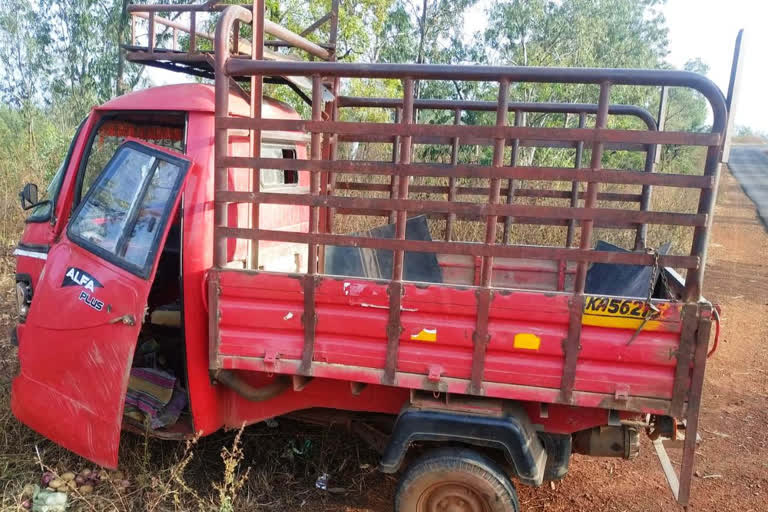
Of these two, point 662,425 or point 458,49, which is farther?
point 458,49

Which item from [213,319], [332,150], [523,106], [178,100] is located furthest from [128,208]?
[523,106]

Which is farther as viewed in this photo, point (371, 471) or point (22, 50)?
point (22, 50)

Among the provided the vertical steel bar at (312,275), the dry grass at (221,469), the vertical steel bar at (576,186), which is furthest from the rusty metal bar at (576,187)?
the dry grass at (221,469)

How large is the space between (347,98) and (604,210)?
2.18m

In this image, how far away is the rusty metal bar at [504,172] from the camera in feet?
7.70

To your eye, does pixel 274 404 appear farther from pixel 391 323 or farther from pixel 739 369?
pixel 739 369

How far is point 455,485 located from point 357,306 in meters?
0.96

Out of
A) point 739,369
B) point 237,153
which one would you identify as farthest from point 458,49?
point 237,153

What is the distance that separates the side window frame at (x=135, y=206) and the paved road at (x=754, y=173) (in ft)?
60.6

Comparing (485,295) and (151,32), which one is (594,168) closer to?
(485,295)

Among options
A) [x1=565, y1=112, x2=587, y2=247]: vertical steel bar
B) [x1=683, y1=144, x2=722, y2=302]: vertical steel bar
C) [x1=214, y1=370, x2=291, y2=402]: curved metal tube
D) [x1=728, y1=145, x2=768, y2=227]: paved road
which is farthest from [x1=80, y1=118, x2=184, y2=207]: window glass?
[x1=728, y1=145, x2=768, y2=227]: paved road

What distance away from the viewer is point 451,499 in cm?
269

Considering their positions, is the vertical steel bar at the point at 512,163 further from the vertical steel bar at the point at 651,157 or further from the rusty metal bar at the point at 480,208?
the rusty metal bar at the point at 480,208

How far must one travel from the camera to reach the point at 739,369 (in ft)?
18.3
